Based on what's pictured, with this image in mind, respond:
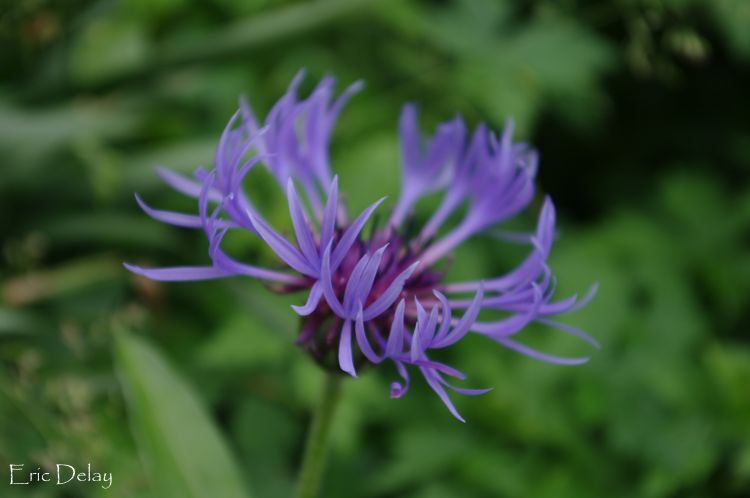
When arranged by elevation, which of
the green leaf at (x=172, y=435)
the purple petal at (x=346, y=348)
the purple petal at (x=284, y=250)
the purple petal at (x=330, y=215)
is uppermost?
the purple petal at (x=330, y=215)

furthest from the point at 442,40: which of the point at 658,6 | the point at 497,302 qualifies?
the point at 497,302

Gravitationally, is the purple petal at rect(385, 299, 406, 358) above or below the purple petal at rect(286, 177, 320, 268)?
below

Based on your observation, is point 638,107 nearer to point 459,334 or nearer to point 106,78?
point 106,78

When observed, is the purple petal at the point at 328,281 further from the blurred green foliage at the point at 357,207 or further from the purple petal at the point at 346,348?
the blurred green foliage at the point at 357,207

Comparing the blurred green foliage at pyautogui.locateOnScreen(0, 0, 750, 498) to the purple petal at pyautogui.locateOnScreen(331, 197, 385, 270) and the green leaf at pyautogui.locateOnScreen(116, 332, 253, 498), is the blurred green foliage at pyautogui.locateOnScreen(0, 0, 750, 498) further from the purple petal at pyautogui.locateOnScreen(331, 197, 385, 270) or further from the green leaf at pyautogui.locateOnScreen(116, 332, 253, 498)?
the purple petal at pyautogui.locateOnScreen(331, 197, 385, 270)

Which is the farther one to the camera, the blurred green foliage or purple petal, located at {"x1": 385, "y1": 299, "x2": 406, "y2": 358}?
the blurred green foliage

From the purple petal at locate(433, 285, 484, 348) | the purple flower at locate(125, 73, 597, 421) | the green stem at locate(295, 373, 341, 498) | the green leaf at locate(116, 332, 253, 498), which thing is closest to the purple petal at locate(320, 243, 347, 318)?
the purple flower at locate(125, 73, 597, 421)

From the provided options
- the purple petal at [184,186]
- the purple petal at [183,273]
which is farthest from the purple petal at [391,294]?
the purple petal at [184,186]
